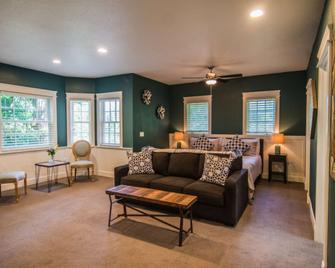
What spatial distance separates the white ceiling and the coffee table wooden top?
2.25 m

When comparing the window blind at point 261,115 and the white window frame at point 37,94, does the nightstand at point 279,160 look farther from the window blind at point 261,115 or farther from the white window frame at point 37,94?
the white window frame at point 37,94

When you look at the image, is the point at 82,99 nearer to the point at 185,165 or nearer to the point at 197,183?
the point at 185,165

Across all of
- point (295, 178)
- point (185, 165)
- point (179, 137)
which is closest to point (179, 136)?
point (179, 137)

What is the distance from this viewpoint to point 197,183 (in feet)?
11.2

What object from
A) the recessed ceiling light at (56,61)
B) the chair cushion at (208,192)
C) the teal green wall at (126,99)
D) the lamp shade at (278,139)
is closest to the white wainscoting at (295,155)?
the lamp shade at (278,139)

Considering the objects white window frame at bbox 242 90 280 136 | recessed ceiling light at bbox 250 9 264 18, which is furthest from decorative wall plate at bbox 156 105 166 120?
recessed ceiling light at bbox 250 9 264 18

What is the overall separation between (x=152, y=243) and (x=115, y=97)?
4151mm

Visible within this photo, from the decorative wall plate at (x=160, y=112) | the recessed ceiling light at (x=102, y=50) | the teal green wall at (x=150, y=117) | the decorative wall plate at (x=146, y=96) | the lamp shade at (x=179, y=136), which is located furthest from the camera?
the lamp shade at (x=179, y=136)

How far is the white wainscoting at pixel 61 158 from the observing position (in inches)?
188

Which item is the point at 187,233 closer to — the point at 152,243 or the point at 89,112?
the point at 152,243

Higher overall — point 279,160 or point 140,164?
point 140,164

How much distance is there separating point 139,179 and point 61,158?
3154 millimetres

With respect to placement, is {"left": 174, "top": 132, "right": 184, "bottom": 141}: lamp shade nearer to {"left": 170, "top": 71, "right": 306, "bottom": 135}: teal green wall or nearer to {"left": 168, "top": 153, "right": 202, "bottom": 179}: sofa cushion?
{"left": 170, "top": 71, "right": 306, "bottom": 135}: teal green wall

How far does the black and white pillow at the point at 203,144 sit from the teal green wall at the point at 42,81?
3.69 m
